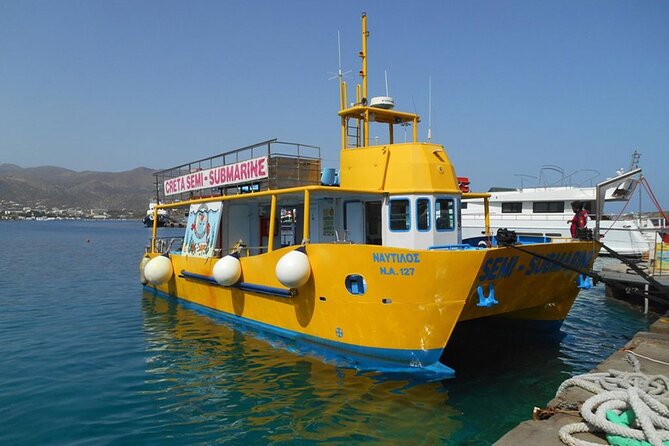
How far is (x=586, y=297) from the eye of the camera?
1891cm

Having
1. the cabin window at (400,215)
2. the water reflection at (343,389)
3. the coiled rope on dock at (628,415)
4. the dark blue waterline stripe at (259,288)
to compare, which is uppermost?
the cabin window at (400,215)

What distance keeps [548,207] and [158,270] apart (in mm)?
26379

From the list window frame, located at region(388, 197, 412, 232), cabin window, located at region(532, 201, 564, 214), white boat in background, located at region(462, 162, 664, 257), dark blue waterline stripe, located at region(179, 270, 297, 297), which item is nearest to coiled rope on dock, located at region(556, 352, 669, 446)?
window frame, located at region(388, 197, 412, 232)

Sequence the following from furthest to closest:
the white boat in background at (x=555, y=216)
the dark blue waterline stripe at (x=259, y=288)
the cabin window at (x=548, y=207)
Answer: the cabin window at (x=548, y=207), the white boat in background at (x=555, y=216), the dark blue waterline stripe at (x=259, y=288)

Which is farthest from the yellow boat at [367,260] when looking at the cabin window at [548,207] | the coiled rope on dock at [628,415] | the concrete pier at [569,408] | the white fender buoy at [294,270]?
the cabin window at [548,207]

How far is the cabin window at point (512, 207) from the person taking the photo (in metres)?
33.6

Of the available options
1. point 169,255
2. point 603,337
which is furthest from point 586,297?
point 169,255

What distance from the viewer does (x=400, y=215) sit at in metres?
10.3

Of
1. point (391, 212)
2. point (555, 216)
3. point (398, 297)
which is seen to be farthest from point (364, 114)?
point (555, 216)

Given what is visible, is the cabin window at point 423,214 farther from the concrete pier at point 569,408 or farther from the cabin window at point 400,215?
the concrete pier at point 569,408

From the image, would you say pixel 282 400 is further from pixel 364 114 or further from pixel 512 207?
pixel 512 207

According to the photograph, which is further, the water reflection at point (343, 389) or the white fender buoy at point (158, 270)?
the white fender buoy at point (158, 270)

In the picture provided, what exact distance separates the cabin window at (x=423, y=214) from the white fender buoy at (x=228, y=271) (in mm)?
4400

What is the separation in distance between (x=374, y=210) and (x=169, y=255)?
823cm
